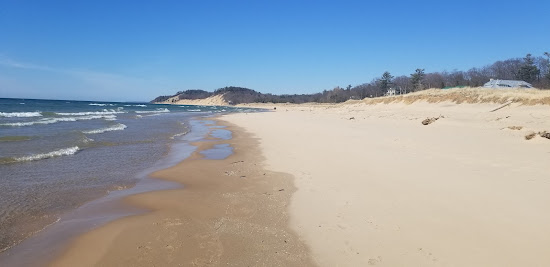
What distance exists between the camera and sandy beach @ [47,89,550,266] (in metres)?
3.91

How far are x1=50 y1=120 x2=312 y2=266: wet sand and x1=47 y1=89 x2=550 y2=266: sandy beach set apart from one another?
2 centimetres

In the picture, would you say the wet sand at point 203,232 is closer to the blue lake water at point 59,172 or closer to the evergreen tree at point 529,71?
the blue lake water at point 59,172

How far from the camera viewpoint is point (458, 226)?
4492 millimetres

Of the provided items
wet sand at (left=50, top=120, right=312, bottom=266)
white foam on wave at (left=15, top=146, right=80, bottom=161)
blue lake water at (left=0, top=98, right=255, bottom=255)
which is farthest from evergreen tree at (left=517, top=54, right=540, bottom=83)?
white foam on wave at (left=15, top=146, right=80, bottom=161)

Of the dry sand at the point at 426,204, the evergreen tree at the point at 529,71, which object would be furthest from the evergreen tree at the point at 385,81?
the dry sand at the point at 426,204

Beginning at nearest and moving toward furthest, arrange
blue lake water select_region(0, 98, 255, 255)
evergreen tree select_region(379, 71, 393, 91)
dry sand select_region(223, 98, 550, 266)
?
dry sand select_region(223, 98, 550, 266) → blue lake water select_region(0, 98, 255, 255) → evergreen tree select_region(379, 71, 393, 91)

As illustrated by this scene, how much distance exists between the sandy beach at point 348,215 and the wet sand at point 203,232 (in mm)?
19

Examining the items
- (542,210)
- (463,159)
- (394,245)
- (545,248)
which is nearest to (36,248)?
(394,245)

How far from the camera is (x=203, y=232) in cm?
475

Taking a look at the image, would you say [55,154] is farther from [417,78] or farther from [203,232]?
[417,78]

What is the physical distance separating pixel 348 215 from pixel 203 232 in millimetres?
2343

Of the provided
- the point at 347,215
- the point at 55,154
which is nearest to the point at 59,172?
the point at 55,154

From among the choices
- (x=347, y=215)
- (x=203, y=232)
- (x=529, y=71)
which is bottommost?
(x=203, y=232)

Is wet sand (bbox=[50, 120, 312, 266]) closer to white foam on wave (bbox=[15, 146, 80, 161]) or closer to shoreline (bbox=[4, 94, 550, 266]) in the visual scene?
shoreline (bbox=[4, 94, 550, 266])
